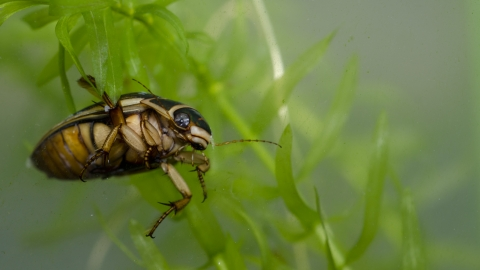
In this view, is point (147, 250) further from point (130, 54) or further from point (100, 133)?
point (130, 54)

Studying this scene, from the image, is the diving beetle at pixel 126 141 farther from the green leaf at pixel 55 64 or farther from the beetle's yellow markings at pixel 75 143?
the green leaf at pixel 55 64

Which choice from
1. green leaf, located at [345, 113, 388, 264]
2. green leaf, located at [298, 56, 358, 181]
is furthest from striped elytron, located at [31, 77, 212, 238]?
green leaf, located at [345, 113, 388, 264]

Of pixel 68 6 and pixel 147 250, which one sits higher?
pixel 68 6

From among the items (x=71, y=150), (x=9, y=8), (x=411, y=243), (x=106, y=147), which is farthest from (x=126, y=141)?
(x=411, y=243)

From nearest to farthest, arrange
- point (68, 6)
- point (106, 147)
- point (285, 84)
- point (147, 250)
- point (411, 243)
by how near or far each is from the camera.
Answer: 1. point (68, 6)
2. point (106, 147)
3. point (147, 250)
4. point (411, 243)
5. point (285, 84)

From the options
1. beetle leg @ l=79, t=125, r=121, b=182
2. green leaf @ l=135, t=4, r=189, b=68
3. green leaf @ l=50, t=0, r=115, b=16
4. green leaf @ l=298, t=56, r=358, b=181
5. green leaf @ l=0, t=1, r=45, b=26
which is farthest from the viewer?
green leaf @ l=298, t=56, r=358, b=181

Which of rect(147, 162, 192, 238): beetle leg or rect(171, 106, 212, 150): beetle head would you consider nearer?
rect(171, 106, 212, 150): beetle head

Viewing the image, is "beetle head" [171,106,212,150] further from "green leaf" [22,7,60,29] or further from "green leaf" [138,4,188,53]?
"green leaf" [22,7,60,29]
